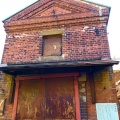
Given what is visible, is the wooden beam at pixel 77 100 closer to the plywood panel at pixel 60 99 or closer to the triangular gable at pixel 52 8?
the plywood panel at pixel 60 99

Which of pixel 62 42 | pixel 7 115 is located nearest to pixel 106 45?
pixel 62 42

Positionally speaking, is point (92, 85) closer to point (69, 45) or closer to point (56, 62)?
point (56, 62)

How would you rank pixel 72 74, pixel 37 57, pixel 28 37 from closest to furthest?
pixel 72 74 < pixel 37 57 < pixel 28 37

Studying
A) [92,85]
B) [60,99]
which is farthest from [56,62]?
[92,85]

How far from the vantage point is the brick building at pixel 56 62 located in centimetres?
543

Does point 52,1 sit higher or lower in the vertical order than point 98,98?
higher

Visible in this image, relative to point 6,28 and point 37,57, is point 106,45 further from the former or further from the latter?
point 6,28

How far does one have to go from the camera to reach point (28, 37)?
23.4 feet

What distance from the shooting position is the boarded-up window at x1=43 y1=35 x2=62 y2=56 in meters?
6.71

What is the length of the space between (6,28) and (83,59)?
412cm

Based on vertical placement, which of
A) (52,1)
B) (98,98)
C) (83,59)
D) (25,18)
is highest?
(52,1)

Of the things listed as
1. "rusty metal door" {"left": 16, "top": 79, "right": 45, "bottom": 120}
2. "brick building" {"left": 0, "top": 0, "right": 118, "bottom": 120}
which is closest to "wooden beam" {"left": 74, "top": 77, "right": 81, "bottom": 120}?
"brick building" {"left": 0, "top": 0, "right": 118, "bottom": 120}

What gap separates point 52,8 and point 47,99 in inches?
179

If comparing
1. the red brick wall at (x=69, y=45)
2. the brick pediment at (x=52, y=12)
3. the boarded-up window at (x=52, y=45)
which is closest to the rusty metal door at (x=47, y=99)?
the red brick wall at (x=69, y=45)
